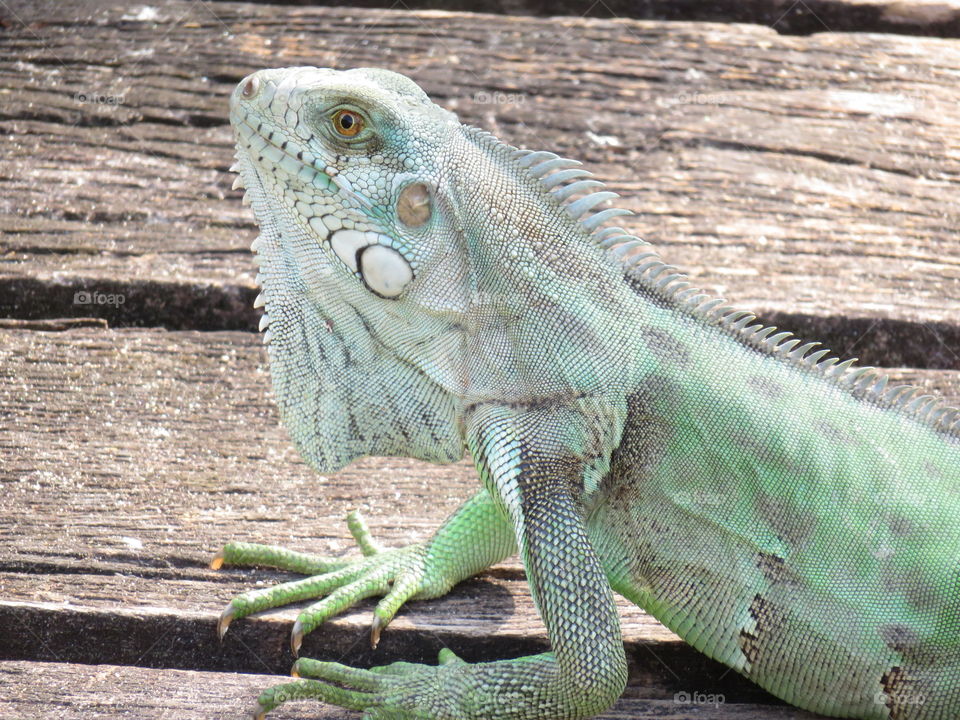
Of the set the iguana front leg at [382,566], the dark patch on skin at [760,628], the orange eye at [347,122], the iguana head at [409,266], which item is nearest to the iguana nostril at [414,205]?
the iguana head at [409,266]

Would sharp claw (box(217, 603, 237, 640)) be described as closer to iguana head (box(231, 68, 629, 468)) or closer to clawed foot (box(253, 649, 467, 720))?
clawed foot (box(253, 649, 467, 720))

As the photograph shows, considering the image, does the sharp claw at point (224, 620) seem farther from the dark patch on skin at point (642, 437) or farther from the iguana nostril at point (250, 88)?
the iguana nostril at point (250, 88)

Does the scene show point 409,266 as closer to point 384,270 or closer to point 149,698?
point 384,270

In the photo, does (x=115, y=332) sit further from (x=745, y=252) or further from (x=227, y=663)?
(x=745, y=252)

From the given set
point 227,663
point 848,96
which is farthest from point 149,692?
point 848,96

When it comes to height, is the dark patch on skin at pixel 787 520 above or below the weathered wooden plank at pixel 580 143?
below

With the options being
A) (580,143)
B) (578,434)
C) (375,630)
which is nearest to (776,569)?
(578,434)

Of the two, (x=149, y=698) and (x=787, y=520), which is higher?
(x=787, y=520)
